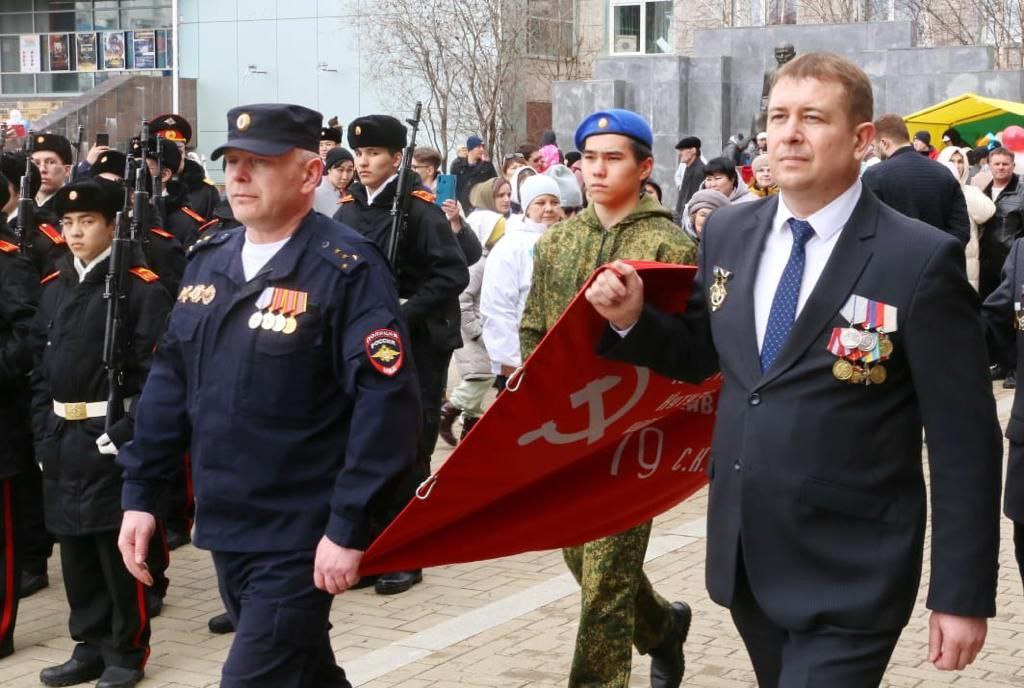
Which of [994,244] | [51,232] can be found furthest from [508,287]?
[994,244]

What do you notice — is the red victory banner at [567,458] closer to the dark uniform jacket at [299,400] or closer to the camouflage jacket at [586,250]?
the dark uniform jacket at [299,400]

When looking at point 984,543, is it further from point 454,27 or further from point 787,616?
point 454,27

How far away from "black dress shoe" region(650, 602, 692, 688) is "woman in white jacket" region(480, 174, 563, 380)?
2.16m

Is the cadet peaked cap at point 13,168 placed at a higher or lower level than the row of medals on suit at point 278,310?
higher

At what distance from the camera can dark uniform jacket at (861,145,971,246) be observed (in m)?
11.3

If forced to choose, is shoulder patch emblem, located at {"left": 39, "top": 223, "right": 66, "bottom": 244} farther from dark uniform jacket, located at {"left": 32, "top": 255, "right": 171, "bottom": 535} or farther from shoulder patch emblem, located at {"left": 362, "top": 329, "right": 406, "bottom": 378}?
shoulder patch emblem, located at {"left": 362, "top": 329, "right": 406, "bottom": 378}

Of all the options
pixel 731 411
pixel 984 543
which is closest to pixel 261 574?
pixel 731 411

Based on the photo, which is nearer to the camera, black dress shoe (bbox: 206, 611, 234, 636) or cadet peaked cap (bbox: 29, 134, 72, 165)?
black dress shoe (bbox: 206, 611, 234, 636)

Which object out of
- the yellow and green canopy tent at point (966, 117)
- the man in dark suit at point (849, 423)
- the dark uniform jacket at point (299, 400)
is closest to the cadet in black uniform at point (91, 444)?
the dark uniform jacket at point (299, 400)

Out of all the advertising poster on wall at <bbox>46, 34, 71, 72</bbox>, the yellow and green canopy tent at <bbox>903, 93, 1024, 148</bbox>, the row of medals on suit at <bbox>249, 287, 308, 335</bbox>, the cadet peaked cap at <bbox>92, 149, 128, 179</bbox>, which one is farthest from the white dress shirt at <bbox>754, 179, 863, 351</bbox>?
the advertising poster on wall at <bbox>46, 34, 71, 72</bbox>

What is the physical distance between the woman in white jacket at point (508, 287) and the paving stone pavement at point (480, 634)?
1.09 metres

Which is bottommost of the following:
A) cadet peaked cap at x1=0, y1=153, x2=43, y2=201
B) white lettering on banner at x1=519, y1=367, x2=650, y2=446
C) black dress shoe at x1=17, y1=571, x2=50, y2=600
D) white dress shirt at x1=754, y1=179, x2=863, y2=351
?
black dress shoe at x1=17, y1=571, x2=50, y2=600

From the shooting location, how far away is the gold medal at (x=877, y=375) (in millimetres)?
3725

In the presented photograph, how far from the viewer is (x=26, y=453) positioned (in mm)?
7363
